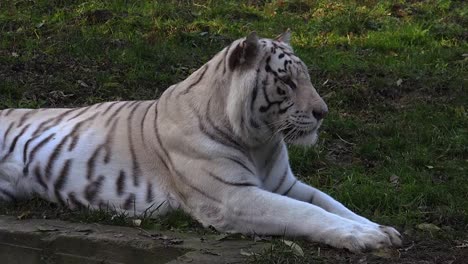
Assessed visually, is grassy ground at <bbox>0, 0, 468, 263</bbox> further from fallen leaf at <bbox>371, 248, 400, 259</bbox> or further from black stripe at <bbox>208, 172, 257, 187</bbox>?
black stripe at <bbox>208, 172, 257, 187</bbox>

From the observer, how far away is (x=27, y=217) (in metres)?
4.02

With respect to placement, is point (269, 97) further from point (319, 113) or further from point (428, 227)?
point (428, 227)

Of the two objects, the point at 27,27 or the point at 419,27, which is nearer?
the point at 27,27

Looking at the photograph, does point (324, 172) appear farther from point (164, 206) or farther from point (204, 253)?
point (204, 253)

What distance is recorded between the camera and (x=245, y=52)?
385 cm

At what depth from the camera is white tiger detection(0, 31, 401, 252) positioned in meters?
3.67

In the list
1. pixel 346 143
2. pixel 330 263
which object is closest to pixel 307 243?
pixel 330 263

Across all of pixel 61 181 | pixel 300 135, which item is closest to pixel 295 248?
pixel 300 135

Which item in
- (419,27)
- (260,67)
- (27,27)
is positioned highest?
(260,67)

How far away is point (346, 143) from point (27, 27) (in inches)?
147

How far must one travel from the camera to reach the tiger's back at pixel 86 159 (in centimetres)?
411

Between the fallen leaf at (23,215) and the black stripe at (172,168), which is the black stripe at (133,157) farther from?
the fallen leaf at (23,215)

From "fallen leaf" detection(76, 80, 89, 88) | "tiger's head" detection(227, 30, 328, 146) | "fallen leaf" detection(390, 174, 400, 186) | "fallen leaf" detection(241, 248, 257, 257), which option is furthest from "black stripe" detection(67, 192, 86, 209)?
"fallen leaf" detection(76, 80, 89, 88)

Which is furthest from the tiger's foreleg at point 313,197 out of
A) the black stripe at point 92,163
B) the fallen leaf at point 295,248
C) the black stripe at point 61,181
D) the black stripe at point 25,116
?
the black stripe at point 25,116
